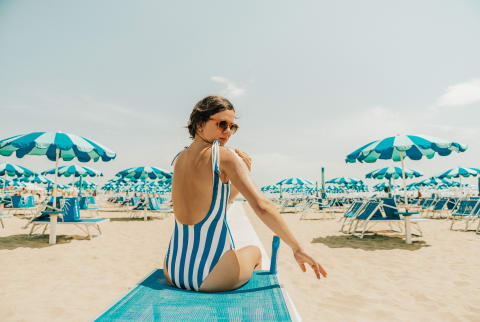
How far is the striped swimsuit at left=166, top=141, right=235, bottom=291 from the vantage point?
1355 mm

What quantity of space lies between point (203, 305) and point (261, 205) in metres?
0.50

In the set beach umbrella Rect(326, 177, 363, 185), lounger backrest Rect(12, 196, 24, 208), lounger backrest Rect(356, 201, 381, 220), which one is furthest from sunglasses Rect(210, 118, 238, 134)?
beach umbrella Rect(326, 177, 363, 185)

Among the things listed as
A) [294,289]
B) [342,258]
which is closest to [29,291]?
[294,289]

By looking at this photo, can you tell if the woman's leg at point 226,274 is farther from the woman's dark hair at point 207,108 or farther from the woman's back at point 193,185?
the woman's dark hair at point 207,108

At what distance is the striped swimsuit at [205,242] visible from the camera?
1.36m

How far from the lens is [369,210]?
7066 millimetres

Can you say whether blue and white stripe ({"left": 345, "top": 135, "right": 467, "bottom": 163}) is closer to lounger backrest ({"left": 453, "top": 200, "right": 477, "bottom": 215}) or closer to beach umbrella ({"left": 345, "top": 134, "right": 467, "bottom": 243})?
beach umbrella ({"left": 345, "top": 134, "right": 467, "bottom": 243})

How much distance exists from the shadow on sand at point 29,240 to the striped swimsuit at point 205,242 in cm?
579

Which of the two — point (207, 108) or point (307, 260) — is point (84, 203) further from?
point (307, 260)

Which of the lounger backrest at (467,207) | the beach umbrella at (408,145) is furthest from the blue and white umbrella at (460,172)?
the beach umbrella at (408,145)

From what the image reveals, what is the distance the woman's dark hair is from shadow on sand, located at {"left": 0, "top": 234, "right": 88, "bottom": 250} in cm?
597

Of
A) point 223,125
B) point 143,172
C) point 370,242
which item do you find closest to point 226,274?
point 223,125

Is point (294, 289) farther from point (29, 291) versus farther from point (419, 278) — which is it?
point (29, 291)

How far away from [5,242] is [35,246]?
100 cm
